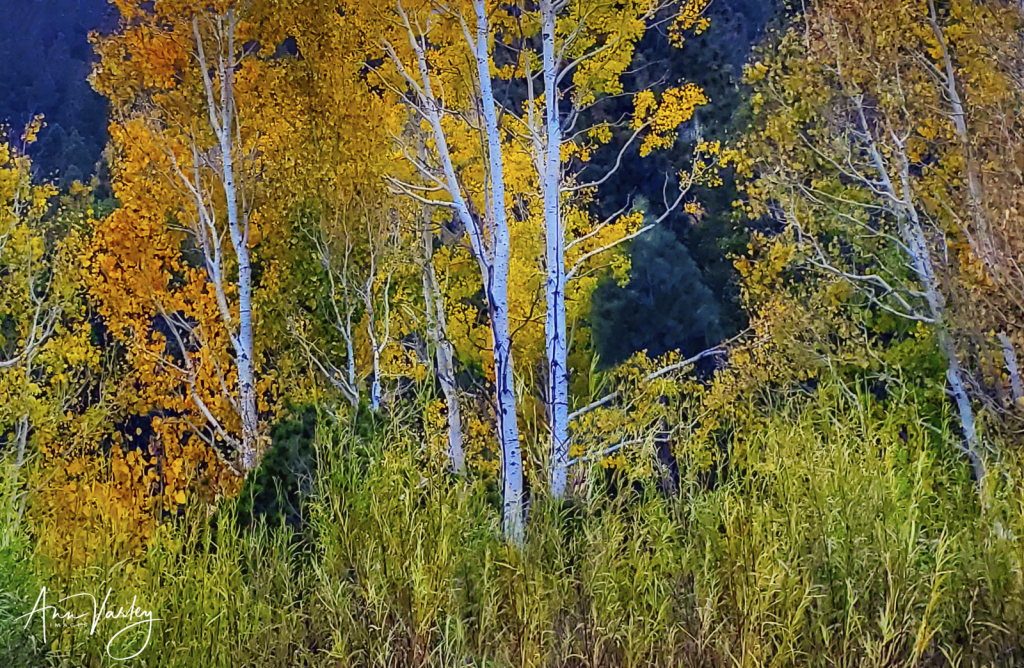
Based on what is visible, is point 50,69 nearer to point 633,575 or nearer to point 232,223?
point 232,223

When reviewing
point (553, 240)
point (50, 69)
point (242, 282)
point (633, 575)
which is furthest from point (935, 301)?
point (50, 69)

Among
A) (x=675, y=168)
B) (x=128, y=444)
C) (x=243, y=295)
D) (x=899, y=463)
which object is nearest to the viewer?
(x=899, y=463)

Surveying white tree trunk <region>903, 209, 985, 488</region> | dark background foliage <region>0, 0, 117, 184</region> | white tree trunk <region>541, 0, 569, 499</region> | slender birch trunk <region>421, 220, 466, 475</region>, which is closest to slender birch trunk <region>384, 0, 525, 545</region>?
white tree trunk <region>541, 0, 569, 499</region>

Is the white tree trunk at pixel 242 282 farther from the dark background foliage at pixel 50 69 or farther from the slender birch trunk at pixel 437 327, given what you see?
the slender birch trunk at pixel 437 327

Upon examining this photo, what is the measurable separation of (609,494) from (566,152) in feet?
9.22

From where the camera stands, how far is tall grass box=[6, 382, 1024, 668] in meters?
2.00

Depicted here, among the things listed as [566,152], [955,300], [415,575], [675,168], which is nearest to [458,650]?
[415,575]

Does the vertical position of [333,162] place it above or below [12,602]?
above

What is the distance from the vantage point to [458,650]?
2059mm

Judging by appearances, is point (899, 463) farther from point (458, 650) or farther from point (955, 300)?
point (955, 300)
